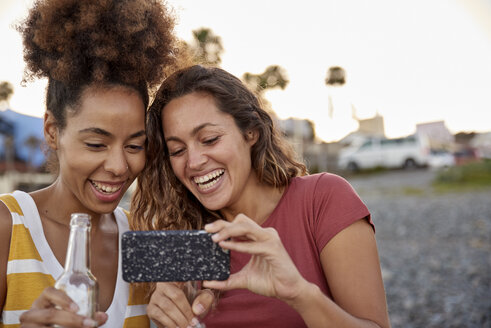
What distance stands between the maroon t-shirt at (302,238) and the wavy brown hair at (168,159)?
0.26 meters

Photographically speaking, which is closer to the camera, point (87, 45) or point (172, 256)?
point (172, 256)

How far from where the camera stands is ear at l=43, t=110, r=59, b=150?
2.35 meters

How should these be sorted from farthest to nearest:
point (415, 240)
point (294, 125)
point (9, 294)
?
point (294, 125) → point (415, 240) → point (9, 294)

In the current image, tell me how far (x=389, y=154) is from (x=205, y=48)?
19000mm

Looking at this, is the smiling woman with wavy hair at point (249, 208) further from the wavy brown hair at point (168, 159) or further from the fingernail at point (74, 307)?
the fingernail at point (74, 307)

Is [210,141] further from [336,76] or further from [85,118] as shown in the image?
[336,76]

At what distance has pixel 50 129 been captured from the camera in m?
2.37

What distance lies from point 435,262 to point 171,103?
22.3 feet

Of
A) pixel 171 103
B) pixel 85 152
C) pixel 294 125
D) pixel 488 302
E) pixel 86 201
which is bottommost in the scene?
pixel 488 302

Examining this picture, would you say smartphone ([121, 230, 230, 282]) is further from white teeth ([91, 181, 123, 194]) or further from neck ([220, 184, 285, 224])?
neck ([220, 184, 285, 224])

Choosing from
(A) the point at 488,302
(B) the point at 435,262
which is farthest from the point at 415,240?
(A) the point at 488,302

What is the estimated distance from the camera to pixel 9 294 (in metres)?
2.09

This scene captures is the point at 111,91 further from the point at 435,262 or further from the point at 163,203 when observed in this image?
the point at 435,262

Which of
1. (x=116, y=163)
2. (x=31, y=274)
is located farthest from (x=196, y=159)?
(x=31, y=274)
